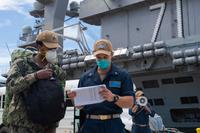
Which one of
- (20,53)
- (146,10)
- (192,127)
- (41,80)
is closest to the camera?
(41,80)

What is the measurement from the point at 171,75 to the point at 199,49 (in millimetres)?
5269

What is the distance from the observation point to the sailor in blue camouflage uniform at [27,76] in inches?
147

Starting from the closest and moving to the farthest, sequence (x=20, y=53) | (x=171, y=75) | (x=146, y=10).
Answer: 1. (x=20, y=53)
2. (x=171, y=75)
3. (x=146, y=10)

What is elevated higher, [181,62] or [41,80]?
[181,62]

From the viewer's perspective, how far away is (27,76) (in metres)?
3.74

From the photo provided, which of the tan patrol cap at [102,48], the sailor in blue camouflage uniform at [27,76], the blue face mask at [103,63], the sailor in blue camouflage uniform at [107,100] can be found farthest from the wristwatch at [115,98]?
the sailor in blue camouflage uniform at [27,76]

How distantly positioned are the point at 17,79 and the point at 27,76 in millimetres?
129

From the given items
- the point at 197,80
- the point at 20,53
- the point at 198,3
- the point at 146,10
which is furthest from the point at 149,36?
the point at 20,53

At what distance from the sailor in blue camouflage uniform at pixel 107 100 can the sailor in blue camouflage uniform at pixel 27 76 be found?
0.41m

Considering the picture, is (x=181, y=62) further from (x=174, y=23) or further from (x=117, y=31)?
(x=117, y=31)

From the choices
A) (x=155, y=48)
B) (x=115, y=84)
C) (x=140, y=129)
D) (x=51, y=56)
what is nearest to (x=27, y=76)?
(x=51, y=56)

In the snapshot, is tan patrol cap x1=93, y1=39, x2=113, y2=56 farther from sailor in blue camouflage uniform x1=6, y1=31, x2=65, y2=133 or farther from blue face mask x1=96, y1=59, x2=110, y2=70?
sailor in blue camouflage uniform x1=6, y1=31, x2=65, y2=133

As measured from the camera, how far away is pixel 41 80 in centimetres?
377

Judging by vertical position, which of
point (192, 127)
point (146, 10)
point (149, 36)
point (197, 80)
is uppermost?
point (146, 10)
